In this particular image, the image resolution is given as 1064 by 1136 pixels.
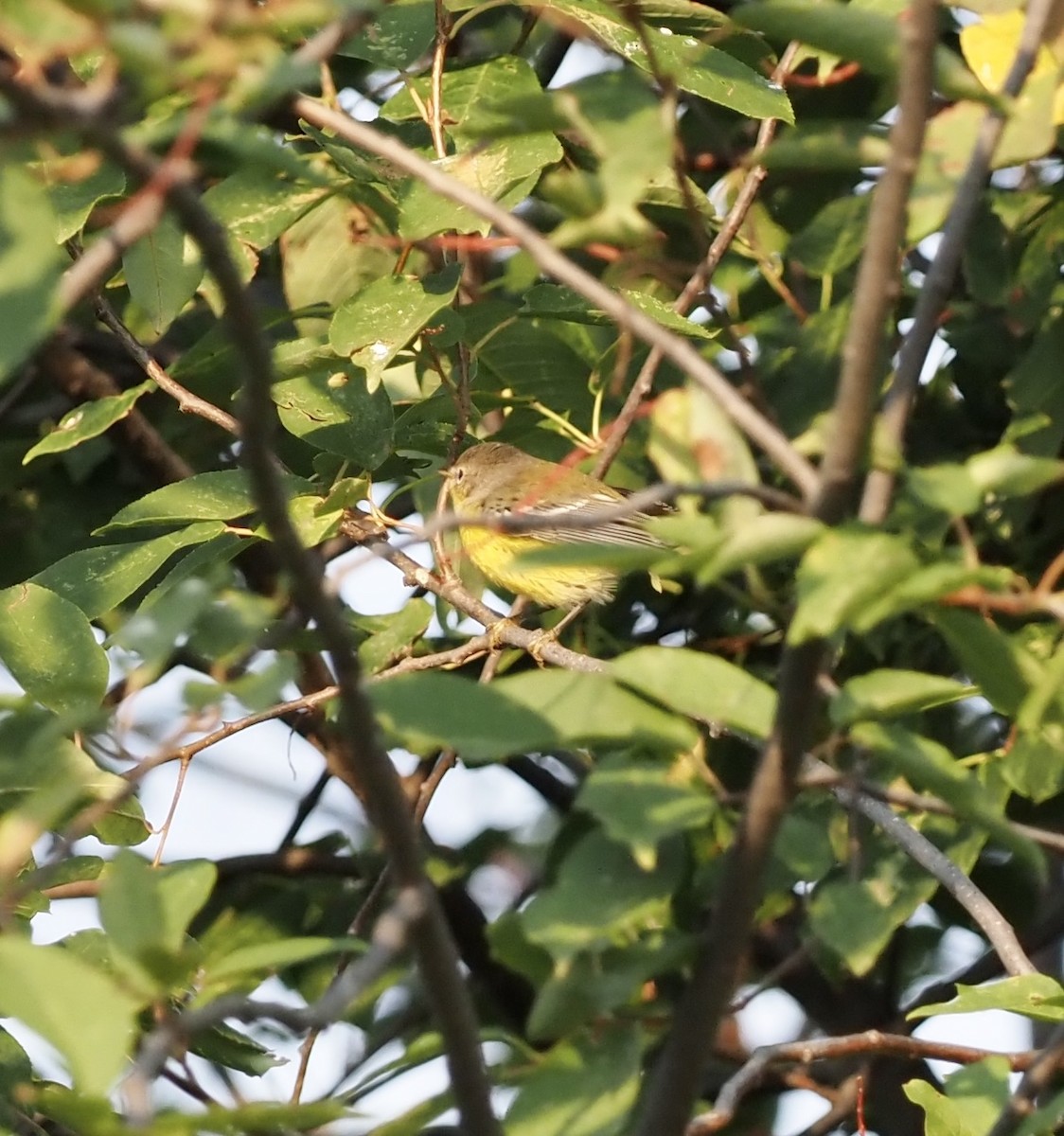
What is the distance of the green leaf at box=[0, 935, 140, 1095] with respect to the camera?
1135mm

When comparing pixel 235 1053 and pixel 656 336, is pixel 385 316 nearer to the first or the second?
pixel 235 1053

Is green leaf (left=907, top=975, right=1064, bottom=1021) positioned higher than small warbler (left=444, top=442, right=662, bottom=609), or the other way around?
green leaf (left=907, top=975, right=1064, bottom=1021)

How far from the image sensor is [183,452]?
4383mm

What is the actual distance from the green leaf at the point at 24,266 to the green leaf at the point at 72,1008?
0.42 m

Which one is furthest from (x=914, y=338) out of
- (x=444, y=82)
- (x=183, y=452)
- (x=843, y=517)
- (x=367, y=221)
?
(x=183, y=452)

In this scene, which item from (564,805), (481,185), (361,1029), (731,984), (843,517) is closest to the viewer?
(843,517)

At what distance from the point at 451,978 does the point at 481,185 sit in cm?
161

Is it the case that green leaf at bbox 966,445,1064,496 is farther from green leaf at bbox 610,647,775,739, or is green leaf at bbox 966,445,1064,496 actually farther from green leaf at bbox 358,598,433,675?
green leaf at bbox 358,598,433,675

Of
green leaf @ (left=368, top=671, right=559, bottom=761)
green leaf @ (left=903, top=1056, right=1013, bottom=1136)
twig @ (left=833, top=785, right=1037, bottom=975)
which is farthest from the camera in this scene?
twig @ (left=833, top=785, right=1037, bottom=975)

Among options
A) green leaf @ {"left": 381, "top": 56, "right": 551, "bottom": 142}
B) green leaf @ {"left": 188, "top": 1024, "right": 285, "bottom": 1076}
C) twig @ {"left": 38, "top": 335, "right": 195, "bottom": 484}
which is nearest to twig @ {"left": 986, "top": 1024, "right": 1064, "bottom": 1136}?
green leaf @ {"left": 188, "top": 1024, "right": 285, "bottom": 1076}

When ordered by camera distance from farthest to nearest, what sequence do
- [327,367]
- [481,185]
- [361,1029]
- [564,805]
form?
[564,805] < [361,1029] < [327,367] < [481,185]

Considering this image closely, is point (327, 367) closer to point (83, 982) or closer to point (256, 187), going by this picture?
point (256, 187)

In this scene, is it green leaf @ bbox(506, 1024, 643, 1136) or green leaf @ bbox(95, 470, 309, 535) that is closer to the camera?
green leaf @ bbox(506, 1024, 643, 1136)

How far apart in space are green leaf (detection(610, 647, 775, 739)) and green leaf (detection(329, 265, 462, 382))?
1.41m
